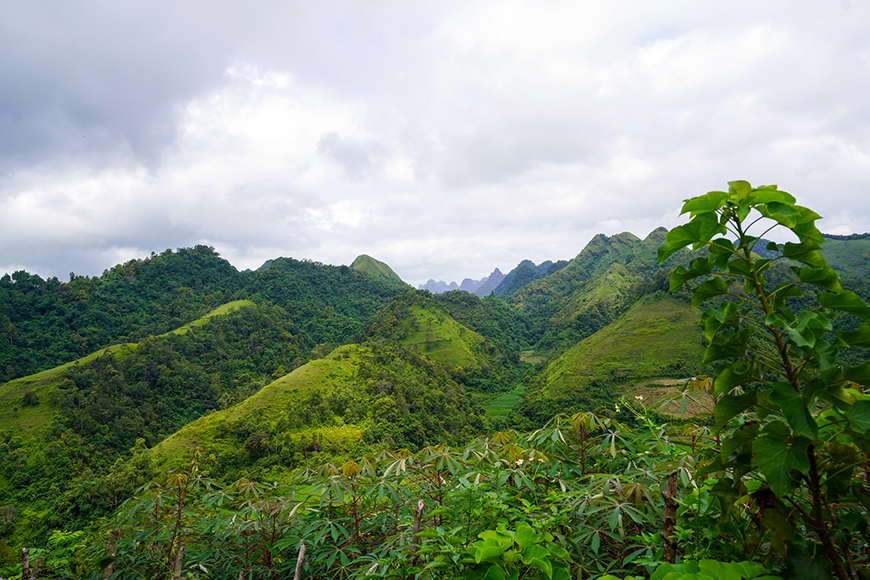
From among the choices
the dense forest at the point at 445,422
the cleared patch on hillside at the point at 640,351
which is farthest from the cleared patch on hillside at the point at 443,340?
the cleared patch on hillside at the point at 640,351

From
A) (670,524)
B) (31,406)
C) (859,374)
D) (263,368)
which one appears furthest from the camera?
(263,368)

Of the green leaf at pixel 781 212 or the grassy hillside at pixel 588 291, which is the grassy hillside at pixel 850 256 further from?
the green leaf at pixel 781 212

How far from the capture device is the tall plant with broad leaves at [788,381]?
100 centimetres

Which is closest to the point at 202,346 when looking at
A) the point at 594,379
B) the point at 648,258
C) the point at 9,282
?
the point at 9,282

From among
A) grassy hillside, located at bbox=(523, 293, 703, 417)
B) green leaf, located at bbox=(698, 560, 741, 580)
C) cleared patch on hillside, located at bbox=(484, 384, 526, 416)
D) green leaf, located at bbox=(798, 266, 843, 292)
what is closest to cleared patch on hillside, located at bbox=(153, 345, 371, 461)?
cleared patch on hillside, located at bbox=(484, 384, 526, 416)

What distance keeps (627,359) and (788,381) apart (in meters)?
55.7

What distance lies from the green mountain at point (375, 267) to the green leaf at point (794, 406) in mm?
149927

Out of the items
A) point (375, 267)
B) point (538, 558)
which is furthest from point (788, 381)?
point (375, 267)

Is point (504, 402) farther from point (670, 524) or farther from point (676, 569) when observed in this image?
point (676, 569)

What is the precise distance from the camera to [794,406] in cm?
98

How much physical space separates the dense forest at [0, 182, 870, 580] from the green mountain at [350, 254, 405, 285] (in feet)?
127

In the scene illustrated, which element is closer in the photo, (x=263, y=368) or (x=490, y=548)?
(x=490, y=548)

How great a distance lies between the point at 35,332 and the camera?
6328cm

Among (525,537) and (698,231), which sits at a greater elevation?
(698,231)
